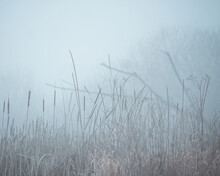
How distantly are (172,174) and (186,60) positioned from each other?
7.77 m

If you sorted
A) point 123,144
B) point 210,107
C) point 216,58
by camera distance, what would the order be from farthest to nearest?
point 216,58 < point 210,107 < point 123,144

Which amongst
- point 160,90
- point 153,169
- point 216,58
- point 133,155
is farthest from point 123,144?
point 216,58

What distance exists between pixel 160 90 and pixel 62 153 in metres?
6.49

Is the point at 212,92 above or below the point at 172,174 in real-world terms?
above

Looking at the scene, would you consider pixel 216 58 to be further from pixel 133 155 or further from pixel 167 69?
pixel 133 155

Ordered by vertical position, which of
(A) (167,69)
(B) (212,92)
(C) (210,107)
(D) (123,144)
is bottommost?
(D) (123,144)

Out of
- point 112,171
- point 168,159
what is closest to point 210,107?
point 168,159

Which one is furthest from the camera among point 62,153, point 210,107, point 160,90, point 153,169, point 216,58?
point 160,90

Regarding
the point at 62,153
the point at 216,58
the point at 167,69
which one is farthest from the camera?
the point at 167,69

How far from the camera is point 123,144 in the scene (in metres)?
1.74

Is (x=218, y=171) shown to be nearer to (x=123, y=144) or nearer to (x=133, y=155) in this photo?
(x=133, y=155)

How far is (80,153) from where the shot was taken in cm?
183

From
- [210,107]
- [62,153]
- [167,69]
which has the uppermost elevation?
[167,69]

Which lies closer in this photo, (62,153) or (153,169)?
(153,169)
